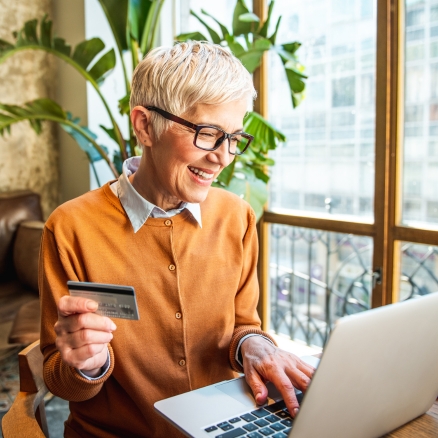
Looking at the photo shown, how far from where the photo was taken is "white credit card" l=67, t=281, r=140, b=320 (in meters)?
0.69

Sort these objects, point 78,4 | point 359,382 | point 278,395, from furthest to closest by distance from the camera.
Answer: point 78,4 → point 278,395 → point 359,382

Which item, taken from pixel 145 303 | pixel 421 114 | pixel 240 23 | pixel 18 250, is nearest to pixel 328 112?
pixel 421 114

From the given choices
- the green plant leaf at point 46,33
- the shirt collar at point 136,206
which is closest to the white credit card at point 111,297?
the shirt collar at point 136,206

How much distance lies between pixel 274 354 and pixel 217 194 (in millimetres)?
504

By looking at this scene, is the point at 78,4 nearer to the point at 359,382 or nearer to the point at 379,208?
the point at 379,208

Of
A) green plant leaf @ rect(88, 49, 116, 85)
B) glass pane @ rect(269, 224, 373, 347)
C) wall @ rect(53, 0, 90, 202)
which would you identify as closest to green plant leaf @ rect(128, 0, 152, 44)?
green plant leaf @ rect(88, 49, 116, 85)

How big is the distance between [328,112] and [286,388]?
2.25 m

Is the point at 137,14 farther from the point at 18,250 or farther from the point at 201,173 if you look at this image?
the point at 201,173

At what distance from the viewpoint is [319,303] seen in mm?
3096

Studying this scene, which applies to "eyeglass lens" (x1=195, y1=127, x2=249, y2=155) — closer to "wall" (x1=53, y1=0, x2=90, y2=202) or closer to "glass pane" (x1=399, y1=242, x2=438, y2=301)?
"glass pane" (x1=399, y1=242, x2=438, y2=301)

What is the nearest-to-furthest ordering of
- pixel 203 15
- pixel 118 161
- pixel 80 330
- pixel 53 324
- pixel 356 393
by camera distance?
pixel 356 393
pixel 80 330
pixel 53 324
pixel 118 161
pixel 203 15

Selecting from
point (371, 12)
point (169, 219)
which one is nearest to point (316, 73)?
point (371, 12)

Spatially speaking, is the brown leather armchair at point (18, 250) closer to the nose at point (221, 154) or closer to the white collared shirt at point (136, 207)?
the white collared shirt at point (136, 207)

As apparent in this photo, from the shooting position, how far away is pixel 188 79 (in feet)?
3.56
